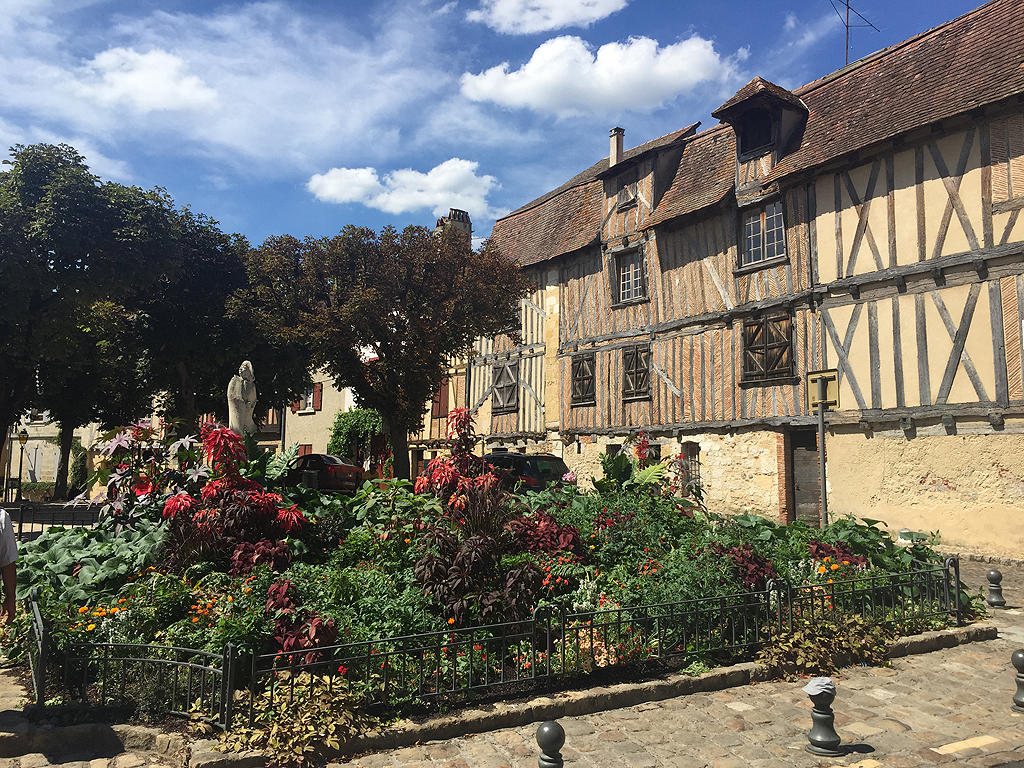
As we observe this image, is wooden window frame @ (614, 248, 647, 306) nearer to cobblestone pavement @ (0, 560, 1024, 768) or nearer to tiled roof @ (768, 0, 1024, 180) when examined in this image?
tiled roof @ (768, 0, 1024, 180)

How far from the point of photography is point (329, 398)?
29.6 m

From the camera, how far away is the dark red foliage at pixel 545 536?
704 centimetres

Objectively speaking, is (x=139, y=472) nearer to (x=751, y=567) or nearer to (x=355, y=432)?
(x=751, y=567)

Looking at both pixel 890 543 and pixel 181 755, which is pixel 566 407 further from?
pixel 181 755

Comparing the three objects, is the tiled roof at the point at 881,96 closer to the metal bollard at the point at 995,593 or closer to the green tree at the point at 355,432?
the metal bollard at the point at 995,593

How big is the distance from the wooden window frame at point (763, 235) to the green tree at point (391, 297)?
225 inches

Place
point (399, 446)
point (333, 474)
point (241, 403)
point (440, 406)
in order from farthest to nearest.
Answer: point (440, 406), point (399, 446), point (333, 474), point (241, 403)

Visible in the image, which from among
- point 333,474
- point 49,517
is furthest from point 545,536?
point 49,517

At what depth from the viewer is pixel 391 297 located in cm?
1683

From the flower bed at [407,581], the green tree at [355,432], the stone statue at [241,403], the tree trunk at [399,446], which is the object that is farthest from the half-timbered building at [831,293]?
the stone statue at [241,403]

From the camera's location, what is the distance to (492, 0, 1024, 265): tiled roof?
12.0m

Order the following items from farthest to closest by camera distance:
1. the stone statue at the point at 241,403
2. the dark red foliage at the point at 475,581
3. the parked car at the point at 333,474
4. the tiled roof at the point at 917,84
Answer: the parked car at the point at 333,474
the tiled roof at the point at 917,84
the stone statue at the point at 241,403
the dark red foliage at the point at 475,581

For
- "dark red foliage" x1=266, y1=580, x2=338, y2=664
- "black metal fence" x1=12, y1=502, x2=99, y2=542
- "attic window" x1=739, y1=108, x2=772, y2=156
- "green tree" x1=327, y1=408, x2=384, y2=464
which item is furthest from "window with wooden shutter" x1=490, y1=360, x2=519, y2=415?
"dark red foliage" x1=266, y1=580, x2=338, y2=664

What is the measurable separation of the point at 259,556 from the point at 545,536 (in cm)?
269
